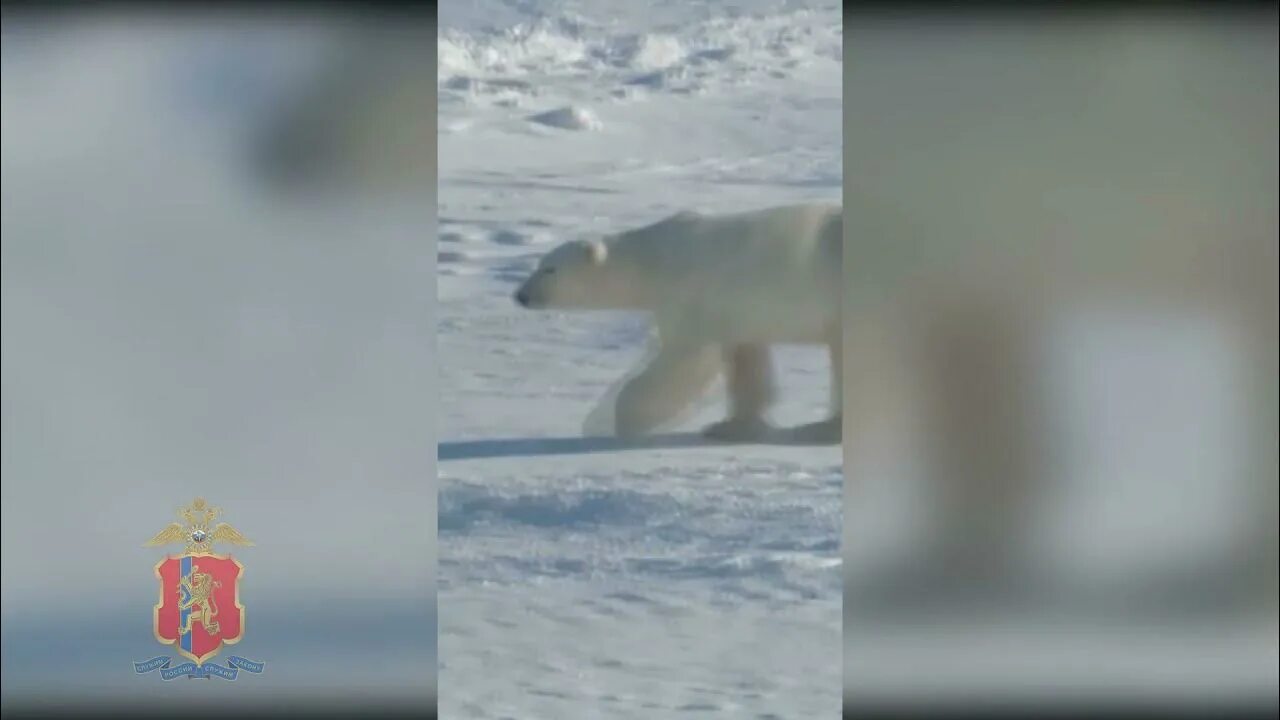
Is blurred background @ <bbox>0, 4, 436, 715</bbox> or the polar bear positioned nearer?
the polar bear

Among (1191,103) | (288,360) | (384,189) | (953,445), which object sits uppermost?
(1191,103)

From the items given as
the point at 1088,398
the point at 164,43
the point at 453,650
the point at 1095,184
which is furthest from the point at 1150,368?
the point at 164,43

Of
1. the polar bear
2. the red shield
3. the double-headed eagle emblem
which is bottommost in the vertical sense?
the red shield

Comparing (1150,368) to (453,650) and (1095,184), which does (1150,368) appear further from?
(453,650)

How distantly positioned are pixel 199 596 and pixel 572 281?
130 centimetres

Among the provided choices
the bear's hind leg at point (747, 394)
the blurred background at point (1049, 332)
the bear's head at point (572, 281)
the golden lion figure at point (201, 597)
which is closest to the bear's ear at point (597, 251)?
the bear's head at point (572, 281)

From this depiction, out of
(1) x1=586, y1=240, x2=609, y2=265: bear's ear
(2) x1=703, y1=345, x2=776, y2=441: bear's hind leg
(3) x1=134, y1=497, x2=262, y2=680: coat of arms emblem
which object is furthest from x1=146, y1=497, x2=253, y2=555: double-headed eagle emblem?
(2) x1=703, y1=345, x2=776, y2=441: bear's hind leg

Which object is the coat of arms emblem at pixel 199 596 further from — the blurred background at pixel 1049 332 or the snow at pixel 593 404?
the blurred background at pixel 1049 332

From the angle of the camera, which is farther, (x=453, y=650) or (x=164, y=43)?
(x=164, y=43)

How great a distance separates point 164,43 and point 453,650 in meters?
1.75

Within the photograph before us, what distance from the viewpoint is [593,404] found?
3.45 m

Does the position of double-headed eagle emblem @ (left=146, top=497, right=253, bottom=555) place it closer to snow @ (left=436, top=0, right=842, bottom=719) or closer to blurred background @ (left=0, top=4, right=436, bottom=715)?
blurred background @ (left=0, top=4, right=436, bottom=715)

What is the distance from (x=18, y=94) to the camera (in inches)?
149

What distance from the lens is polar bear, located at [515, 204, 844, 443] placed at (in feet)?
11.3
